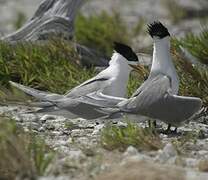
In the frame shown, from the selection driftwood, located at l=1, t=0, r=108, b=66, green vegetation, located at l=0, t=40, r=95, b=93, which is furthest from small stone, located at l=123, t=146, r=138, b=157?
driftwood, located at l=1, t=0, r=108, b=66

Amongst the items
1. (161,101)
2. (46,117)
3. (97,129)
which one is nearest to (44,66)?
(46,117)

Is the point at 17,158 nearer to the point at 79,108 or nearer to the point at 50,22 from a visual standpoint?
the point at 79,108

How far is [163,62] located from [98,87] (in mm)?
641

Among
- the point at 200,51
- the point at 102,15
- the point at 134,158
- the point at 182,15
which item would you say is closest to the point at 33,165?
the point at 134,158

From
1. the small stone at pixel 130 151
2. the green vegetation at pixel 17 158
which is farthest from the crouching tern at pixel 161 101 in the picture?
the green vegetation at pixel 17 158

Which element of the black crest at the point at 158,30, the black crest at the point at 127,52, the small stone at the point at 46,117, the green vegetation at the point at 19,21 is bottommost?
the green vegetation at the point at 19,21

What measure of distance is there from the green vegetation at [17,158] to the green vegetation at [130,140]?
2.14 ft

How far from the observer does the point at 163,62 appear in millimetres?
6656

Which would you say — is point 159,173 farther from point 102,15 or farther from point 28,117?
point 102,15

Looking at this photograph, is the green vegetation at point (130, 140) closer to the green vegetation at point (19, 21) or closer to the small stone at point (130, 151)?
the small stone at point (130, 151)

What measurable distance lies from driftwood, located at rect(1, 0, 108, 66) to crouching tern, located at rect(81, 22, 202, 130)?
2652mm

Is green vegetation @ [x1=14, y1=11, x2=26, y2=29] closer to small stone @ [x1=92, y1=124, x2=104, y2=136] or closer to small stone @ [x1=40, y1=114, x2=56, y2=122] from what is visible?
small stone @ [x1=40, y1=114, x2=56, y2=122]

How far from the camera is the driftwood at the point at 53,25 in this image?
30.9 feet

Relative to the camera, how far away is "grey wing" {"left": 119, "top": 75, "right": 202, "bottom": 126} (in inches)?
244
